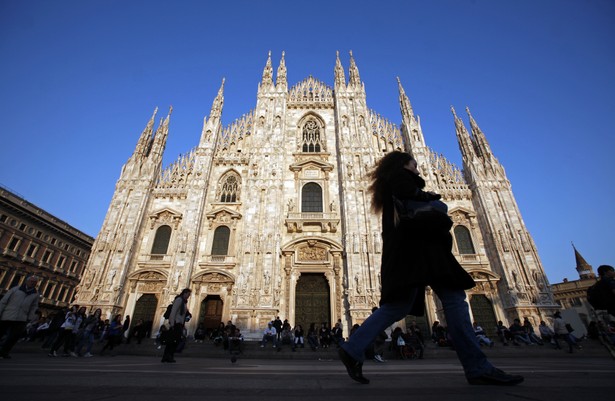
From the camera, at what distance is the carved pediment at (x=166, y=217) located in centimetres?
1828

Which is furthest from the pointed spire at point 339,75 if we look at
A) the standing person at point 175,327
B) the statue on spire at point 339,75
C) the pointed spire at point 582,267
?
the pointed spire at point 582,267

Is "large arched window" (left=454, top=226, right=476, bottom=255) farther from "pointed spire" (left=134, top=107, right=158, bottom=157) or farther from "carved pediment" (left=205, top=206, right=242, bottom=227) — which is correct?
"pointed spire" (left=134, top=107, right=158, bottom=157)

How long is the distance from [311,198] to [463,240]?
9.92 m

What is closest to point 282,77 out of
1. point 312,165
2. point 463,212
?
point 312,165

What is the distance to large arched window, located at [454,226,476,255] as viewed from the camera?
17.8m

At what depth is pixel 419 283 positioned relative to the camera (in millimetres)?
Answer: 2301

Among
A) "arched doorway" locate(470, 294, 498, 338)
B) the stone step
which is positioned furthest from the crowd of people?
"arched doorway" locate(470, 294, 498, 338)

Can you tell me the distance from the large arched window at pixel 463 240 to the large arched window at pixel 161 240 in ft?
59.0

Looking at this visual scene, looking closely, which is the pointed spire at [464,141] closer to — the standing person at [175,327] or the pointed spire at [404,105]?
the pointed spire at [404,105]

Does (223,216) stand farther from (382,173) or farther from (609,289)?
(609,289)

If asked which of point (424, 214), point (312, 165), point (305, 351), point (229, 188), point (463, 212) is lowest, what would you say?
point (305, 351)

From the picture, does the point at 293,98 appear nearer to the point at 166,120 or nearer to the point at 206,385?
the point at 166,120

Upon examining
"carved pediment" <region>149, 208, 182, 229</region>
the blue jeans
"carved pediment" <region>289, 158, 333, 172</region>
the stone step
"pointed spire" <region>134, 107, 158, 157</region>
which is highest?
"pointed spire" <region>134, 107, 158, 157</region>

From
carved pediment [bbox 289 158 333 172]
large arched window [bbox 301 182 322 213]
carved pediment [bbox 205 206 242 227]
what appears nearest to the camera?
carved pediment [bbox 205 206 242 227]
